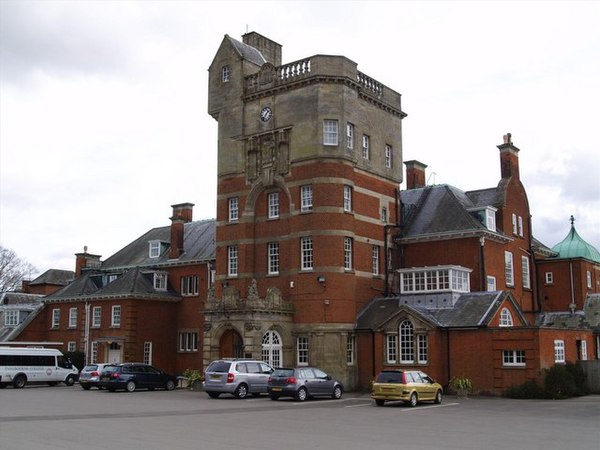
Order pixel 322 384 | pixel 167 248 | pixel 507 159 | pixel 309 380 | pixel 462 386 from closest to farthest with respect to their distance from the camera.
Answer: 1. pixel 309 380
2. pixel 322 384
3. pixel 462 386
4. pixel 507 159
5. pixel 167 248

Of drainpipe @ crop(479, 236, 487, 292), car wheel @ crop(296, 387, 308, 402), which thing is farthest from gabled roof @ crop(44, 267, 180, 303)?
car wheel @ crop(296, 387, 308, 402)

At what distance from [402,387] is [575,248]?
31710mm

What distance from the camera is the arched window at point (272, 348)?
4116cm

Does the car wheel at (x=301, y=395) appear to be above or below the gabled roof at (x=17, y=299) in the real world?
below

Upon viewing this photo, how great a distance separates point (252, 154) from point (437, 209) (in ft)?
41.3

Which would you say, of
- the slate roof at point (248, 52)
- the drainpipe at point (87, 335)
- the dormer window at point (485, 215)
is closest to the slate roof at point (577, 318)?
Result: the dormer window at point (485, 215)

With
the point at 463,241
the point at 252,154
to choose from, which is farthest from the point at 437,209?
the point at 252,154

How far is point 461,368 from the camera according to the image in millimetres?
37656

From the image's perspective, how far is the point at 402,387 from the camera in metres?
29.2

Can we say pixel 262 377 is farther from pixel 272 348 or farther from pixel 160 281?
pixel 160 281

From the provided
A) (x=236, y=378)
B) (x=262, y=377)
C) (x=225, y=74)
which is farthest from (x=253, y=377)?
(x=225, y=74)

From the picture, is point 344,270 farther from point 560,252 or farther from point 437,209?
point 560,252

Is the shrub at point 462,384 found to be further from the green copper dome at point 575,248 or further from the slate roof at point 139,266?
the slate roof at point 139,266

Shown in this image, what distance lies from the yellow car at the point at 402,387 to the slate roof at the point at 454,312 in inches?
316
